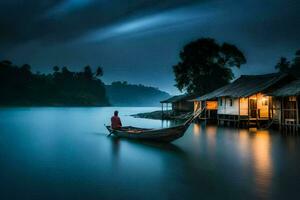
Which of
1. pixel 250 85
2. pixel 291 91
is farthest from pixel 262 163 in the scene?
pixel 250 85

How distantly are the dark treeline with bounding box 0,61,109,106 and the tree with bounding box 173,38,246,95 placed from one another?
7724 cm

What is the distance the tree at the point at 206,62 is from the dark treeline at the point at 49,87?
77.2 m

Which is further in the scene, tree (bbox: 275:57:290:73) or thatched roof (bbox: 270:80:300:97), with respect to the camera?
tree (bbox: 275:57:290:73)

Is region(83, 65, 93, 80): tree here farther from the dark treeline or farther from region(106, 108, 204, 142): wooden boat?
region(106, 108, 204, 142): wooden boat

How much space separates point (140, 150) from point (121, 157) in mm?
1737

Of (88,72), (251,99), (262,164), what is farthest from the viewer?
(88,72)

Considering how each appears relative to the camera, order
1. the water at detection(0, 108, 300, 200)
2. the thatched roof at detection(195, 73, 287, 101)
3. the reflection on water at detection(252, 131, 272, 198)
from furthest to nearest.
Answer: the thatched roof at detection(195, 73, 287, 101)
the reflection on water at detection(252, 131, 272, 198)
the water at detection(0, 108, 300, 200)

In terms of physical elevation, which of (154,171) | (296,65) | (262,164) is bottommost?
(154,171)

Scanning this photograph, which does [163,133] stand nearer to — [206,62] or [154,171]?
[154,171]

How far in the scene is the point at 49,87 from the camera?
12138 centimetres

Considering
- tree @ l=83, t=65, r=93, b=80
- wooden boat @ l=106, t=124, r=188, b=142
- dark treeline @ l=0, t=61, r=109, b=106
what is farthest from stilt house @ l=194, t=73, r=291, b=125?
tree @ l=83, t=65, r=93, b=80

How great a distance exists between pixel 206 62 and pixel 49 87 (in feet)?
276

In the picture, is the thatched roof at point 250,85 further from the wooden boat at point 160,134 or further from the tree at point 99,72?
the tree at point 99,72

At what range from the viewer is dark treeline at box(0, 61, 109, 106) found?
360ft
